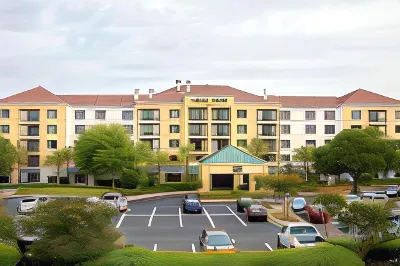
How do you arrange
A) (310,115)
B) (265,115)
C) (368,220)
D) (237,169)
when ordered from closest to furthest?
(368,220) → (237,169) → (265,115) → (310,115)

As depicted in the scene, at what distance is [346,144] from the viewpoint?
5169 cm

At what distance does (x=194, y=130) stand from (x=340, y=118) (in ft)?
68.0

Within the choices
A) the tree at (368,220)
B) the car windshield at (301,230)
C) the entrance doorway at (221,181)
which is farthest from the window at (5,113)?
the tree at (368,220)

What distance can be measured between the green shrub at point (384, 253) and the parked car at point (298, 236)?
3497 millimetres

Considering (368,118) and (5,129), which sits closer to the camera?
(5,129)

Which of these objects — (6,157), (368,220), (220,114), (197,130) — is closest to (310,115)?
(220,114)

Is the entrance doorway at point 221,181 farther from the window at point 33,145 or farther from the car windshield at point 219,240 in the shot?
the car windshield at point 219,240

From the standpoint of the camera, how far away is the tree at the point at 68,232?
16.5 metres

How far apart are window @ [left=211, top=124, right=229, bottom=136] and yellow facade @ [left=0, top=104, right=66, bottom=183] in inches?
780

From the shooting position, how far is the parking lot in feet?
87.1

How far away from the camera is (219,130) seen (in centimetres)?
7131

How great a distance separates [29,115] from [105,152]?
18082 millimetres

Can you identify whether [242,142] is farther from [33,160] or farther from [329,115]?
[33,160]

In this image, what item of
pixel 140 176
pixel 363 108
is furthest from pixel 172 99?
pixel 363 108
